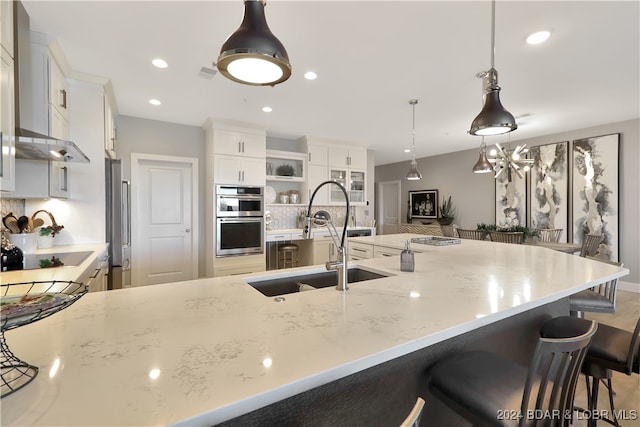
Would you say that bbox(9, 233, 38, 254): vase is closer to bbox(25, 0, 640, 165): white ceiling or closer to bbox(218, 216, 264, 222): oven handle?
bbox(25, 0, 640, 165): white ceiling

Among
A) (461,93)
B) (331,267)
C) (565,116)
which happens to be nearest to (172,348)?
(331,267)

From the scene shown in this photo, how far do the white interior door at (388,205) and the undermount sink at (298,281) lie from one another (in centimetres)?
644

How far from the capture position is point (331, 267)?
1330 millimetres

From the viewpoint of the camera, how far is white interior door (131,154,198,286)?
4.12 meters

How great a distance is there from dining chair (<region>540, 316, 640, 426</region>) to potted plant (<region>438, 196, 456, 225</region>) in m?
5.58

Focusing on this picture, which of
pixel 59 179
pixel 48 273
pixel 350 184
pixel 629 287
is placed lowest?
pixel 629 287

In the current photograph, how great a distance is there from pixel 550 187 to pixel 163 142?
6.69 metres

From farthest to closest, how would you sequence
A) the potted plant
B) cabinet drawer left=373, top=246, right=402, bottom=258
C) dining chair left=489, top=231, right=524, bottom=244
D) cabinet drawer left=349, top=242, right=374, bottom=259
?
the potted plant < dining chair left=489, top=231, right=524, bottom=244 < cabinet drawer left=349, top=242, right=374, bottom=259 < cabinet drawer left=373, top=246, right=402, bottom=258

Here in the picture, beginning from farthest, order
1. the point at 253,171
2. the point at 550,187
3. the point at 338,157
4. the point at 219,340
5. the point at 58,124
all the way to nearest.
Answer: the point at 338,157 → the point at 550,187 → the point at 253,171 → the point at 58,124 → the point at 219,340

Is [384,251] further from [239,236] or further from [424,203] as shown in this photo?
[424,203]

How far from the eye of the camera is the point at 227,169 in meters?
4.29

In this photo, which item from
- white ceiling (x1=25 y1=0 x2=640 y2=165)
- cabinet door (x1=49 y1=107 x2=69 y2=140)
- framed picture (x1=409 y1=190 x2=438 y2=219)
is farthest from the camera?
framed picture (x1=409 y1=190 x2=438 y2=219)

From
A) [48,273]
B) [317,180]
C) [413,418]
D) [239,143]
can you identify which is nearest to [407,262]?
[413,418]

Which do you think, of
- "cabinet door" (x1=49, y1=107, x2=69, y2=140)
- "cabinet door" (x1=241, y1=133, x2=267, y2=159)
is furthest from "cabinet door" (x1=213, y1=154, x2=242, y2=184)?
"cabinet door" (x1=49, y1=107, x2=69, y2=140)
